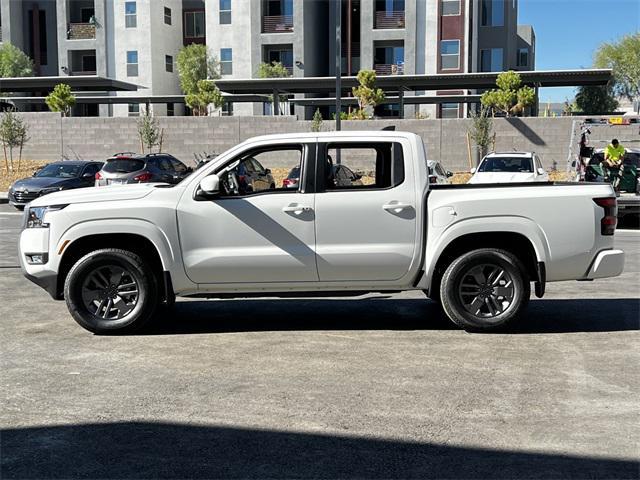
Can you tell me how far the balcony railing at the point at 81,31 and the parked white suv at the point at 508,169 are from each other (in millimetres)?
44255

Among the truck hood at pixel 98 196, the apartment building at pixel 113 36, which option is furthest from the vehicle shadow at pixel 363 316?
the apartment building at pixel 113 36

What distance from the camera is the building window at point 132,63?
57188 millimetres

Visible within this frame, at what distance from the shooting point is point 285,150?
780 centimetres

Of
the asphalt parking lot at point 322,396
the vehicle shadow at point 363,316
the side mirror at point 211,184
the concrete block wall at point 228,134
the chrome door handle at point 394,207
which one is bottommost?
the vehicle shadow at point 363,316

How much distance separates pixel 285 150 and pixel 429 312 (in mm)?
2688

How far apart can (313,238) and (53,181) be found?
18.1m

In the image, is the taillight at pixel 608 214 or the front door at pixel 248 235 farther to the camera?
the taillight at pixel 608 214

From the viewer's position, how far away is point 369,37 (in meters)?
53.2

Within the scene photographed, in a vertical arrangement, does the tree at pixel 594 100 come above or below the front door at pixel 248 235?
above

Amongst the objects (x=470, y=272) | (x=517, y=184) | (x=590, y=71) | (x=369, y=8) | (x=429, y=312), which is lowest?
(x=429, y=312)

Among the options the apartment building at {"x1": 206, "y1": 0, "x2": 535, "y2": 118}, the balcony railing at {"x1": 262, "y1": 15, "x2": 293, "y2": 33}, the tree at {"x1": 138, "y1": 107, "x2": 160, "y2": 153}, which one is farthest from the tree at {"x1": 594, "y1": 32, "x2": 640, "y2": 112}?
the tree at {"x1": 138, "y1": 107, "x2": 160, "y2": 153}

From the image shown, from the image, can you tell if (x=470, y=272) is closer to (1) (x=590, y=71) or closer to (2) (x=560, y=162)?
(2) (x=560, y=162)

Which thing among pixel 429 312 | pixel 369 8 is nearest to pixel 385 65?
pixel 369 8

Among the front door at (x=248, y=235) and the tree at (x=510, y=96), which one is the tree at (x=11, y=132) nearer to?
the tree at (x=510, y=96)
